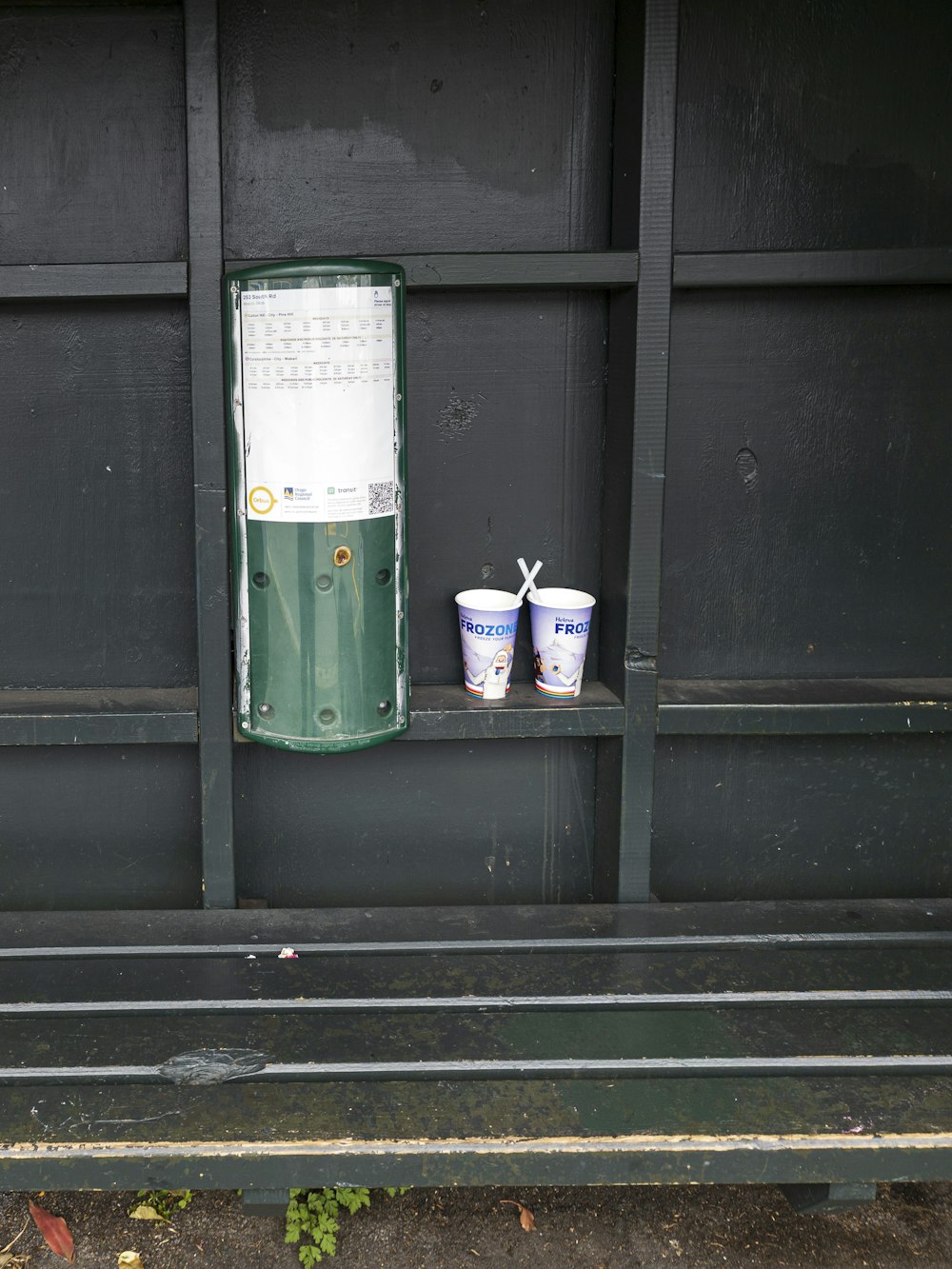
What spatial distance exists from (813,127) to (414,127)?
0.94 metres

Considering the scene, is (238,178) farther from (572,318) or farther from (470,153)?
(572,318)

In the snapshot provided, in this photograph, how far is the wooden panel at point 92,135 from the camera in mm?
2375

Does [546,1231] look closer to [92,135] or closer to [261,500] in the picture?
[261,500]

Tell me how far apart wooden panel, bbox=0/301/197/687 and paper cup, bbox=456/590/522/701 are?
700mm

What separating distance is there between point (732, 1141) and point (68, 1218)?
145 centimetres

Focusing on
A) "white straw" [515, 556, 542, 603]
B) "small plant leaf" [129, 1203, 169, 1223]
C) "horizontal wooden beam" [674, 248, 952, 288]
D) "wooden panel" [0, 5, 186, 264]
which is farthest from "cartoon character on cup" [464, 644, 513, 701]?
"small plant leaf" [129, 1203, 169, 1223]

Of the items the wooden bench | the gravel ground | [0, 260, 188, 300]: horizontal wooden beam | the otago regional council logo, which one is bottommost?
the gravel ground

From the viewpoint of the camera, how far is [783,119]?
245cm

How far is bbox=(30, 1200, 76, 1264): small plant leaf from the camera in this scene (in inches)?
84.7

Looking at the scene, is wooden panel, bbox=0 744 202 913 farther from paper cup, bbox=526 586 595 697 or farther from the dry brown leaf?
the dry brown leaf

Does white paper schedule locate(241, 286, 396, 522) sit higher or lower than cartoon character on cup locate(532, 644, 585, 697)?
higher

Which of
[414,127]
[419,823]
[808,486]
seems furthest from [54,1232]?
[414,127]

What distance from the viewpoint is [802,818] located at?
107 inches

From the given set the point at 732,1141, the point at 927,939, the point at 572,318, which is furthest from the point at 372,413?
the point at 927,939
